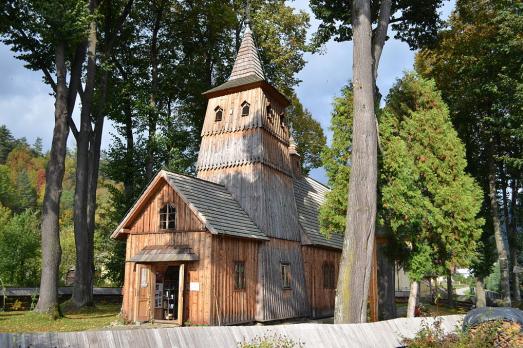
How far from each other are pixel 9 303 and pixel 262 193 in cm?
1484

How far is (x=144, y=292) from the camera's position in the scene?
20.0m

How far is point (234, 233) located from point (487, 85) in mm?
16815

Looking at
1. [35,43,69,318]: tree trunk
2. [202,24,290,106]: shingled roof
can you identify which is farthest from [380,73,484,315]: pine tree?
[35,43,69,318]: tree trunk

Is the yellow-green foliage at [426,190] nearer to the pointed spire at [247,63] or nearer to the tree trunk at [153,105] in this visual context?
the pointed spire at [247,63]

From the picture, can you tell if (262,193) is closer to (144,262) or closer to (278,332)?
(144,262)

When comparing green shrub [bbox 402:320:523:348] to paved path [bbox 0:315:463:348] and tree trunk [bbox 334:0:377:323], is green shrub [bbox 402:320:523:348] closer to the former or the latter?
paved path [bbox 0:315:463:348]

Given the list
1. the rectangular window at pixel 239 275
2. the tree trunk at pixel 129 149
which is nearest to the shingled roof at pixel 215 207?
the rectangular window at pixel 239 275

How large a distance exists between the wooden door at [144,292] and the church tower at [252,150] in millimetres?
5397

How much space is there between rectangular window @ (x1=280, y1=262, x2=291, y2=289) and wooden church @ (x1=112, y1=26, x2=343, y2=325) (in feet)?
0.17

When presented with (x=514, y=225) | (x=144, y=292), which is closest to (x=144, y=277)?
(x=144, y=292)

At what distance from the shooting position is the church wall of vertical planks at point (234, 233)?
1884 cm

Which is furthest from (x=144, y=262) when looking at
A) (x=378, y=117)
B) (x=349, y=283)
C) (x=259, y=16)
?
(x=259, y=16)

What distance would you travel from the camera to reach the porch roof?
18.6 metres

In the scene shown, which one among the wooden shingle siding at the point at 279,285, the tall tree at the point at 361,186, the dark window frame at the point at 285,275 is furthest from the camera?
the dark window frame at the point at 285,275
